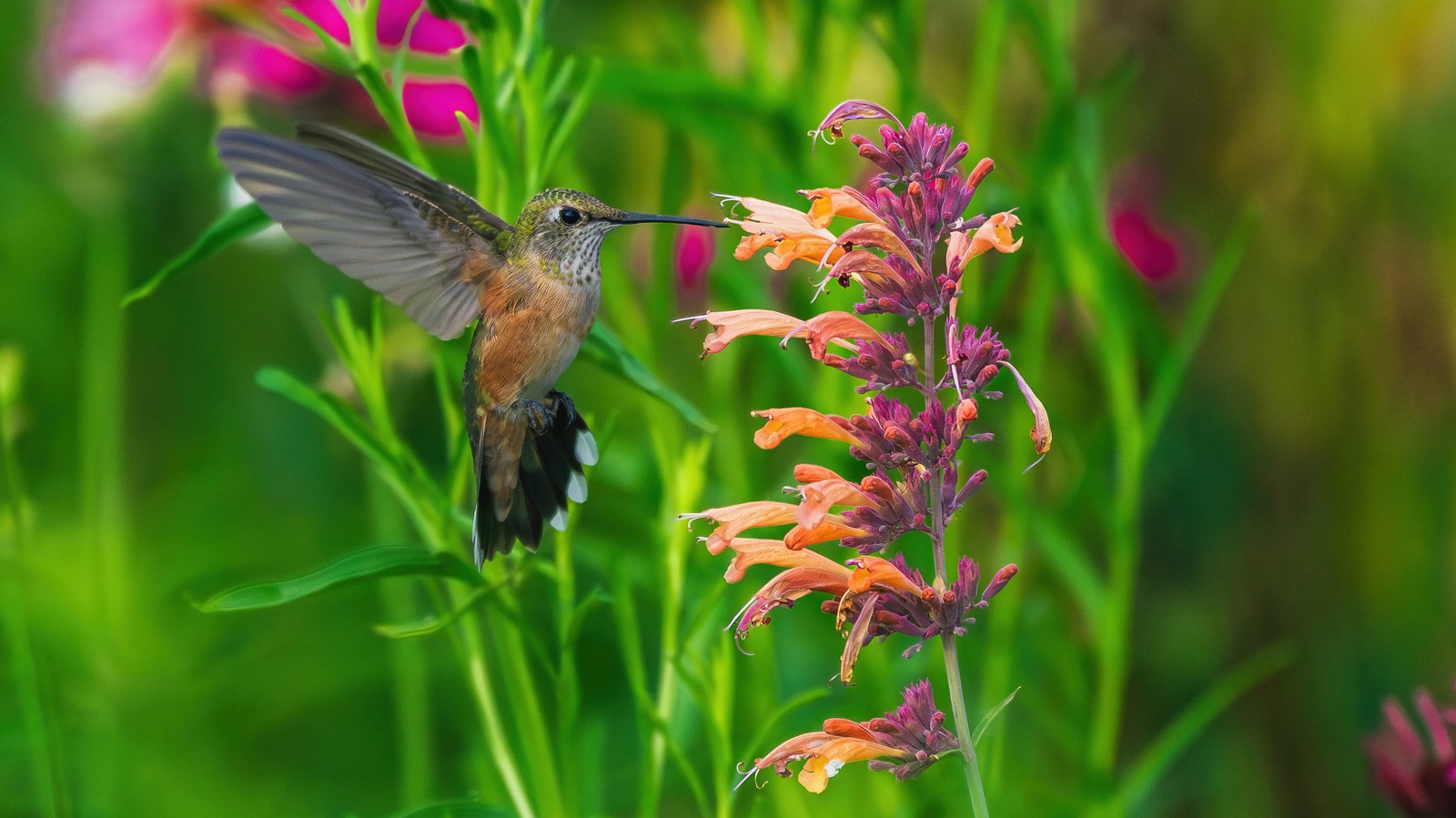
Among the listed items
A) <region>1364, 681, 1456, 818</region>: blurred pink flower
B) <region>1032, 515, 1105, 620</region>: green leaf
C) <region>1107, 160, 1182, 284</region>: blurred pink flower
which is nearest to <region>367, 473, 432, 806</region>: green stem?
<region>1032, 515, 1105, 620</region>: green leaf

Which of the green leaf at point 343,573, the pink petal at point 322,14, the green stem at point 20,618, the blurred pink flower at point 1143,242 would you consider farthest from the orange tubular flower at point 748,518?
the blurred pink flower at point 1143,242

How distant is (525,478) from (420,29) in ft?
2.69

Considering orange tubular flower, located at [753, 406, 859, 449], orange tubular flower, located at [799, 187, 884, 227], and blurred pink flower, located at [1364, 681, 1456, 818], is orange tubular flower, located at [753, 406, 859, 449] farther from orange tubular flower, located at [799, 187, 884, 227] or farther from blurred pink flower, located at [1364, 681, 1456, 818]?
blurred pink flower, located at [1364, 681, 1456, 818]

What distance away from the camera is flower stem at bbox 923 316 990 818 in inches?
23.9

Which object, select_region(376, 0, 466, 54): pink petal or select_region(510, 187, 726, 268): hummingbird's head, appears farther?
select_region(376, 0, 466, 54): pink petal

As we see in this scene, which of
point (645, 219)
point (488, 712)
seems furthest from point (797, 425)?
point (488, 712)

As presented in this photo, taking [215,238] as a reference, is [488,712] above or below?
below

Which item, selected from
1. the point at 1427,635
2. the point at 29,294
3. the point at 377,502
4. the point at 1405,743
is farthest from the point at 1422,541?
the point at 29,294

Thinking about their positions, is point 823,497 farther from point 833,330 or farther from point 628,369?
point 628,369

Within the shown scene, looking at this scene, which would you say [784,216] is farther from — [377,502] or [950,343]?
[377,502]

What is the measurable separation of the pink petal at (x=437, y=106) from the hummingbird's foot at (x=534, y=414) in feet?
1.93

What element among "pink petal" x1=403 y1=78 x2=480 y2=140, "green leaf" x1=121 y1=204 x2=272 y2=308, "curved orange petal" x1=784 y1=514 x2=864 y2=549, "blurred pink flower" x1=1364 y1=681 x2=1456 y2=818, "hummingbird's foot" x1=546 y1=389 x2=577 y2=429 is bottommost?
"blurred pink flower" x1=1364 y1=681 x2=1456 y2=818

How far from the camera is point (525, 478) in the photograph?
3.35 feet

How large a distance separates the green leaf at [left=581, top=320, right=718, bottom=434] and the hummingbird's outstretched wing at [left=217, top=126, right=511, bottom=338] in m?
0.12
